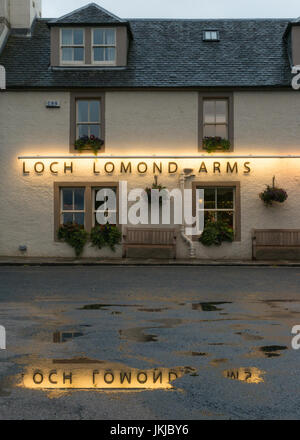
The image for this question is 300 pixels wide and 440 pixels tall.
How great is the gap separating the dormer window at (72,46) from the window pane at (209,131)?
5.39 m

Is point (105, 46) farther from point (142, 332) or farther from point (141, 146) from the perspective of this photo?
point (142, 332)

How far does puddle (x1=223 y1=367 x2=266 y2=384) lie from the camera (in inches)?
205

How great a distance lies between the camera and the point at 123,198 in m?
22.2

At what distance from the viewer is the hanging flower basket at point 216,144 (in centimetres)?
2214

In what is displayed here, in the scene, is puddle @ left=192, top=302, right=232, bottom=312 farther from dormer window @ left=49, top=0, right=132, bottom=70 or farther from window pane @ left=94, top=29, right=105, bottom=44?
window pane @ left=94, top=29, right=105, bottom=44

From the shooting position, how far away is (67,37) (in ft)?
76.2

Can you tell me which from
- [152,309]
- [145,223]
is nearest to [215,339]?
[152,309]

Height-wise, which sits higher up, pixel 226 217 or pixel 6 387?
pixel 226 217

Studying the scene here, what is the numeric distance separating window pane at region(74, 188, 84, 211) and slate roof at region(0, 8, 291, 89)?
12.8 ft

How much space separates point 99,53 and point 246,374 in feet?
64.8

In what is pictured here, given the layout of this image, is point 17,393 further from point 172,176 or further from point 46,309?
point 172,176

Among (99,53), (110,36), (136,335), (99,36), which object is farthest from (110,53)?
(136,335)
